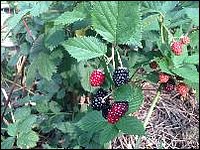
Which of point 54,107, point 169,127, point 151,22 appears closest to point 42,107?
point 54,107

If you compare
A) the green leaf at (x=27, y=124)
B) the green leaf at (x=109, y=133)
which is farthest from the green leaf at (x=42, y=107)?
the green leaf at (x=109, y=133)

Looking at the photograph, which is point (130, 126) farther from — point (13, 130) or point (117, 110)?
point (13, 130)

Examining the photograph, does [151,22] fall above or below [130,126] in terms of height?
above

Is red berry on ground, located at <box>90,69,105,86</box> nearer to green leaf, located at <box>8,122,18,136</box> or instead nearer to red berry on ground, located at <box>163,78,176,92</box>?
red berry on ground, located at <box>163,78,176,92</box>

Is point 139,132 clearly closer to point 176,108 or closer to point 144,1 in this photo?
point 144,1

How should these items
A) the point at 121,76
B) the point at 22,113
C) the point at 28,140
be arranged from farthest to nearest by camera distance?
1. the point at 22,113
2. the point at 28,140
3. the point at 121,76

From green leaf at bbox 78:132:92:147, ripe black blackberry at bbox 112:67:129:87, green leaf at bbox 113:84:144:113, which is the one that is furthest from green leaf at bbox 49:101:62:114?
ripe black blackberry at bbox 112:67:129:87

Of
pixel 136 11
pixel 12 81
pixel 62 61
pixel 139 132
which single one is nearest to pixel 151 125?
pixel 62 61

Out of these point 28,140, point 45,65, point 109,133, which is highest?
point 45,65
